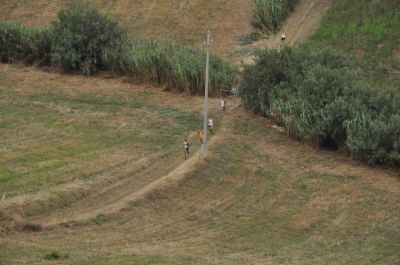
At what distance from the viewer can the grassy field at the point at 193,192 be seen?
26953mm

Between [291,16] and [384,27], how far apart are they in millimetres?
9385

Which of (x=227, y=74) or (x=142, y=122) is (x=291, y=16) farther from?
(x=142, y=122)

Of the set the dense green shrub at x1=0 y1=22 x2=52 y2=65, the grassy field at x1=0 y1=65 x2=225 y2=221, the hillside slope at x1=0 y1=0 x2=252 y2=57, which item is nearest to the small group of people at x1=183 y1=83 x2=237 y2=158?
the grassy field at x1=0 y1=65 x2=225 y2=221

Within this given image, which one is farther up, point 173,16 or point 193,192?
point 173,16

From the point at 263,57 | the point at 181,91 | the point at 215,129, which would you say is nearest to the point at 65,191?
the point at 215,129

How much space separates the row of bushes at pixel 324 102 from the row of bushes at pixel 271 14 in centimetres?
1546

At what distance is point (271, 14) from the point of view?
62.0 metres

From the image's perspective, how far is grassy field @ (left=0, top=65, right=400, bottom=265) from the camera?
2695 cm

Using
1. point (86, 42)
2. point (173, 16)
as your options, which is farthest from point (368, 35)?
point (86, 42)

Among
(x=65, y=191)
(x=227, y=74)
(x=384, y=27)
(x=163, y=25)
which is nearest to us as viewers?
(x=65, y=191)

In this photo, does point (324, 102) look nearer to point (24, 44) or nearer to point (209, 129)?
point (209, 129)

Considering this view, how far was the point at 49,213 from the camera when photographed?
30891mm

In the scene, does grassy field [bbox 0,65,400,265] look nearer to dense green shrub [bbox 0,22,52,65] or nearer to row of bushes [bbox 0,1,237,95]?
row of bushes [bbox 0,1,237,95]

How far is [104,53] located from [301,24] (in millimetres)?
15611
